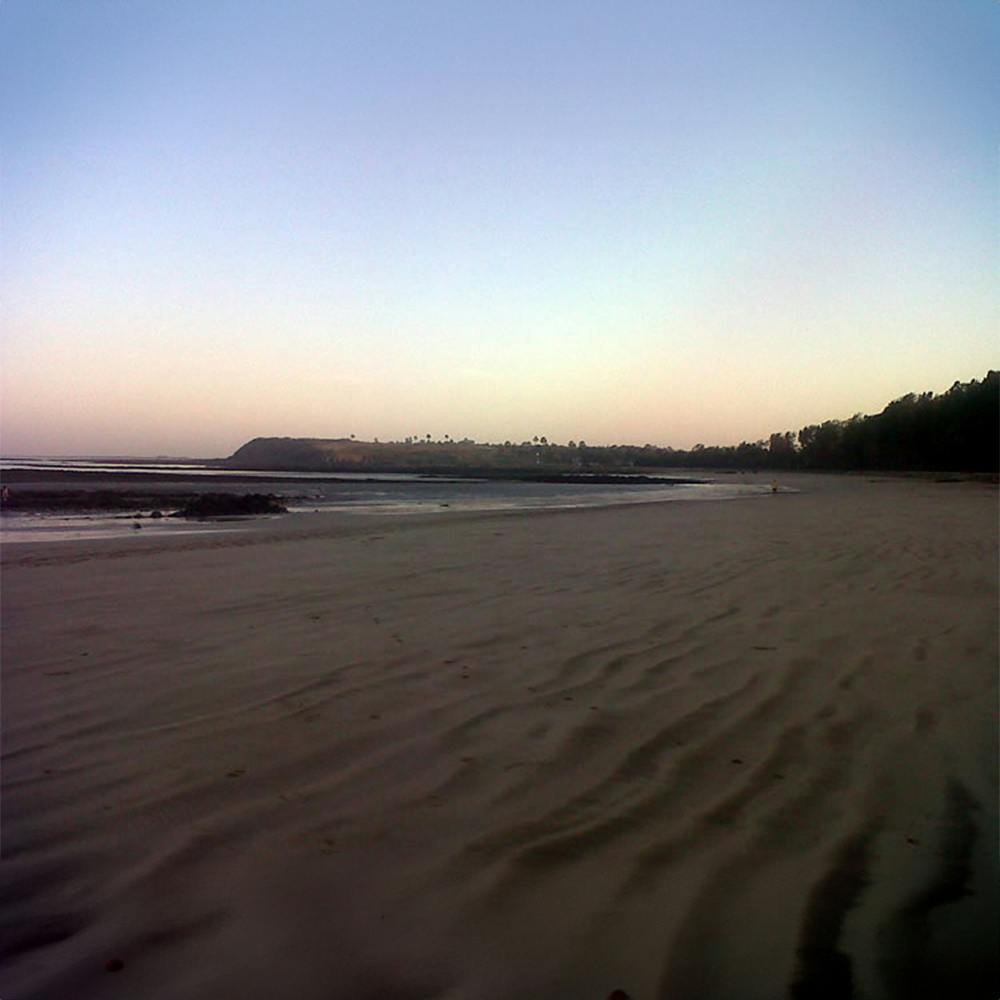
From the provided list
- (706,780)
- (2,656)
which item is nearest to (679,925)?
(706,780)

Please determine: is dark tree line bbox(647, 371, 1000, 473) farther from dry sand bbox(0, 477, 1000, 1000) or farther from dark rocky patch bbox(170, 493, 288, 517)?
dry sand bbox(0, 477, 1000, 1000)

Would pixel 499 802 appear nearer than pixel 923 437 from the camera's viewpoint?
Yes

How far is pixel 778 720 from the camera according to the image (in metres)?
3.96

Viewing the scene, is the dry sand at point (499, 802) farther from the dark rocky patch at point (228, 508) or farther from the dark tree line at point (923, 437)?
the dark tree line at point (923, 437)

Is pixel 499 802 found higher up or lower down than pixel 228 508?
lower down

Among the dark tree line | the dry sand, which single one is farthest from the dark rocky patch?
the dark tree line


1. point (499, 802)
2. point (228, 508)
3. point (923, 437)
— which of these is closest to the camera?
point (499, 802)

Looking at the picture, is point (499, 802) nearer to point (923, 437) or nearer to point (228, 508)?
point (228, 508)

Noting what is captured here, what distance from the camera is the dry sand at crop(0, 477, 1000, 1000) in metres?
2.13

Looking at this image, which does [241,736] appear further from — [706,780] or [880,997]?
[880,997]

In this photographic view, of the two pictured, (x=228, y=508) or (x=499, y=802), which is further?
(x=228, y=508)

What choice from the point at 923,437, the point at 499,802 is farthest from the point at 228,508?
the point at 923,437

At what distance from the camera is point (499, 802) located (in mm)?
3006

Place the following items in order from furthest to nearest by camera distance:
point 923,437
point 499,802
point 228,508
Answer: point 923,437 < point 228,508 < point 499,802
